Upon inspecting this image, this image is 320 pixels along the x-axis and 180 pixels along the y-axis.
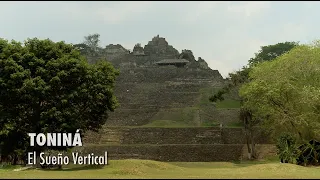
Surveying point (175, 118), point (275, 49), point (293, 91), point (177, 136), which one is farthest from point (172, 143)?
point (275, 49)

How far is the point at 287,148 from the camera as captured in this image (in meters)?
31.9

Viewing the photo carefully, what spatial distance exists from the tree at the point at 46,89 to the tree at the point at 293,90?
428 inches

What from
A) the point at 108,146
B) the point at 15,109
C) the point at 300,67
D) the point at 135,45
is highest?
the point at 135,45

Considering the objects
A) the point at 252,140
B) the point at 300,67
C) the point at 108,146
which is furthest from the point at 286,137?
the point at 108,146

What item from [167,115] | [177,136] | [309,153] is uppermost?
[167,115]

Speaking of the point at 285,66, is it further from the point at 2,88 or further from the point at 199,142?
the point at 2,88

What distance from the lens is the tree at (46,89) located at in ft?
89.0

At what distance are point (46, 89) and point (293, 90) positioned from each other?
15926 mm

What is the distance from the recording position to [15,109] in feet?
92.8

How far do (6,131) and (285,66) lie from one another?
60.2 feet

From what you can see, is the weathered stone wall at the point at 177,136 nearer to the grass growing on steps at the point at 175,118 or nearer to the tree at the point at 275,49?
the grass growing on steps at the point at 175,118

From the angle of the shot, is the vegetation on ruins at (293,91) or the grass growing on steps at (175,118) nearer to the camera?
the vegetation on ruins at (293,91)

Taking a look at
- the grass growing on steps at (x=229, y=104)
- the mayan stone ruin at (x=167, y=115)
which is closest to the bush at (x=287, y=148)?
the mayan stone ruin at (x=167, y=115)

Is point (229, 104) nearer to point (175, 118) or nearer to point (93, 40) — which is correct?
point (175, 118)
